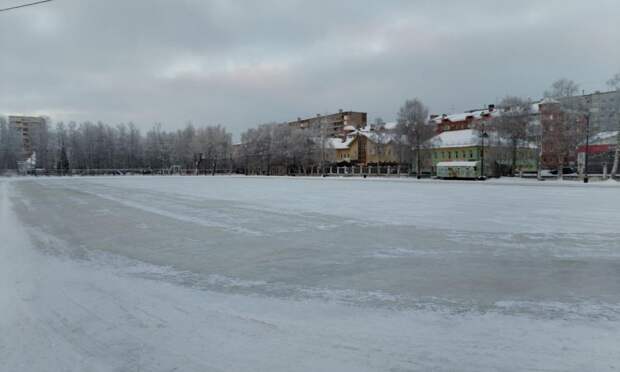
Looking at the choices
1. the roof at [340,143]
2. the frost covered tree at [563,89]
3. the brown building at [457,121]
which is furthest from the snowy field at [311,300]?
the roof at [340,143]

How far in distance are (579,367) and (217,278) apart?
548 cm

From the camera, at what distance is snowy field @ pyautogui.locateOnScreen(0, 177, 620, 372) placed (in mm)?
4316

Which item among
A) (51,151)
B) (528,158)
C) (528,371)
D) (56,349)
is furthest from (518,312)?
(51,151)

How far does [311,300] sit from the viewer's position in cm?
619

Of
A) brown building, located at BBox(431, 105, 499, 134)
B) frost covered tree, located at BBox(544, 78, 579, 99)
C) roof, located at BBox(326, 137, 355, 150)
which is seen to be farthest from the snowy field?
roof, located at BBox(326, 137, 355, 150)

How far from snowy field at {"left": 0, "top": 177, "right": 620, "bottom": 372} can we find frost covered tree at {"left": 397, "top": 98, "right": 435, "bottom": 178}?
67523mm

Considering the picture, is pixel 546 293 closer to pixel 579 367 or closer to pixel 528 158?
pixel 579 367

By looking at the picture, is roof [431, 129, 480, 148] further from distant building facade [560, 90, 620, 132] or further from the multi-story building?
distant building facade [560, 90, 620, 132]

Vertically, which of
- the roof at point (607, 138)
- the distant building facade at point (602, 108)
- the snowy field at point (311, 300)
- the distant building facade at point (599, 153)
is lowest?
the snowy field at point (311, 300)

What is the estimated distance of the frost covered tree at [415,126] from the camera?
78.6 m

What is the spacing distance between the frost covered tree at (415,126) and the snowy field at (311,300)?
6752cm

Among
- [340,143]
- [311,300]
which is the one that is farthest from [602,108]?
[311,300]

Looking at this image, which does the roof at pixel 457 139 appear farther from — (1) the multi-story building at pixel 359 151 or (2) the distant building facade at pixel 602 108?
(2) the distant building facade at pixel 602 108

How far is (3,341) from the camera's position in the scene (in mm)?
4719
